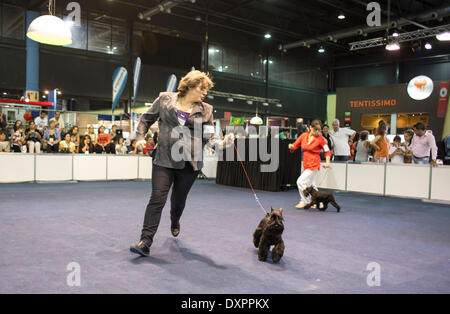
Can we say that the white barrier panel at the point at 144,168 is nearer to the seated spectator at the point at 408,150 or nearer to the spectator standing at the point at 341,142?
the spectator standing at the point at 341,142

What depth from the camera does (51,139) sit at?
34.4 feet

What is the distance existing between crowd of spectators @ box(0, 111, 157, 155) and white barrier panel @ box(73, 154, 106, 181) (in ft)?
1.13

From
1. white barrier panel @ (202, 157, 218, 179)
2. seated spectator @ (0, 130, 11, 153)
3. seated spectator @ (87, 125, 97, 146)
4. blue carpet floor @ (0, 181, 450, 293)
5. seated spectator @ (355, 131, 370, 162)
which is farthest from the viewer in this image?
white barrier panel @ (202, 157, 218, 179)

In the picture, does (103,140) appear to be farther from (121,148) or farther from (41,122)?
(41,122)

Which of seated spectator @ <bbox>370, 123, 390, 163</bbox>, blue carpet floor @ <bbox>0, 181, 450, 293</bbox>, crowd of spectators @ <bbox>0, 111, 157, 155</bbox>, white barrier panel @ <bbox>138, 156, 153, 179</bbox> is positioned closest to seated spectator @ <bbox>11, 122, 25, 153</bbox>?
crowd of spectators @ <bbox>0, 111, 157, 155</bbox>

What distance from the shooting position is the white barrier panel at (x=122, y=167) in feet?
36.3

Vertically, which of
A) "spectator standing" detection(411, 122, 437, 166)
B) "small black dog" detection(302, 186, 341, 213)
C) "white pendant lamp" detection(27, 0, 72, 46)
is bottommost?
"small black dog" detection(302, 186, 341, 213)

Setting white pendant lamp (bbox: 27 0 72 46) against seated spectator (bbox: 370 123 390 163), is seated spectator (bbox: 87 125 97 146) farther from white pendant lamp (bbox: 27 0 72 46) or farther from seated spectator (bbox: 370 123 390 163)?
seated spectator (bbox: 370 123 390 163)

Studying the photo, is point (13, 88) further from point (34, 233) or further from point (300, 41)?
point (300, 41)

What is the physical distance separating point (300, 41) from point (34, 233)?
1978 centimetres

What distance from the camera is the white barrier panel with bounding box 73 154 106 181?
34.4ft

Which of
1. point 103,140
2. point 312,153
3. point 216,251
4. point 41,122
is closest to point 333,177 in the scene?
point 312,153

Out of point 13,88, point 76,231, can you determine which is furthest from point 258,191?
point 13,88

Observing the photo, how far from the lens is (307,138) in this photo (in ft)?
21.3
